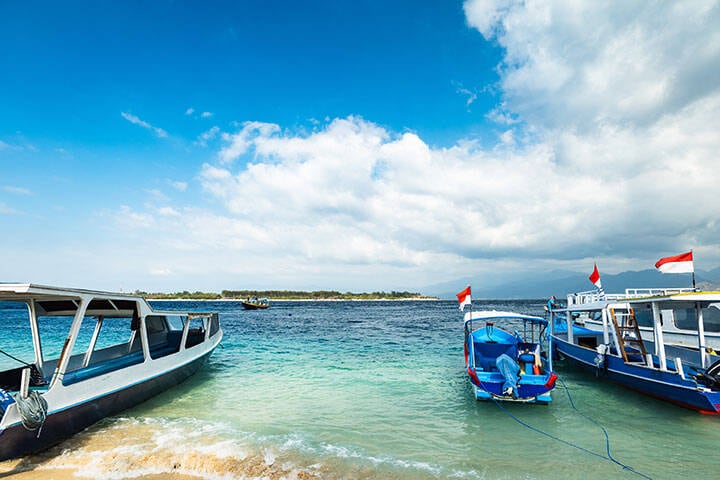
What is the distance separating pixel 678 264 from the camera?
1430 centimetres

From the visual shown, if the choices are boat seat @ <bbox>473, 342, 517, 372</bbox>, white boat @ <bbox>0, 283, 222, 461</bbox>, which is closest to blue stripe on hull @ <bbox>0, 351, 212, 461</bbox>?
white boat @ <bbox>0, 283, 222, 461</bbox>

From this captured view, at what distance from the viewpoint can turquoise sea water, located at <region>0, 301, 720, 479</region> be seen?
8.70 metres

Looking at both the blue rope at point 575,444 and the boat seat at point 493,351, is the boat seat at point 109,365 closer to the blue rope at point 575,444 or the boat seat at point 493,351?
the blue rope at point 575,444

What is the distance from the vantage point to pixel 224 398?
14.5m

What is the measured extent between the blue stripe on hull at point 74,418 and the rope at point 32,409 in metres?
0.20

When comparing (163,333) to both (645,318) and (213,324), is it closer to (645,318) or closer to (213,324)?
(213,324)

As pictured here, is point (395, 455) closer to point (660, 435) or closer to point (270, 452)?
point (270, 452)

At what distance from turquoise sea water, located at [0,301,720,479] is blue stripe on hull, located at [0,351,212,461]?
0.85 feet

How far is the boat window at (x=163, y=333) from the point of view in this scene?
16.3 metres

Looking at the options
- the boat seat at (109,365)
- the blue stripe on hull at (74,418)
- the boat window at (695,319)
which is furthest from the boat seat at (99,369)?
the boat window at (695,319)

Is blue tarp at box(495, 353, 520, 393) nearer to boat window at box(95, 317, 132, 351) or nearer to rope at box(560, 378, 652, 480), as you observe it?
rope at box(560, 378, 652, 480)

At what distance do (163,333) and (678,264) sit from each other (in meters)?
21.1

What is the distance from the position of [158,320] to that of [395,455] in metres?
12.9

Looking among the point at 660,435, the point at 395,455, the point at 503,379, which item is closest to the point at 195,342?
the point at 395,455
